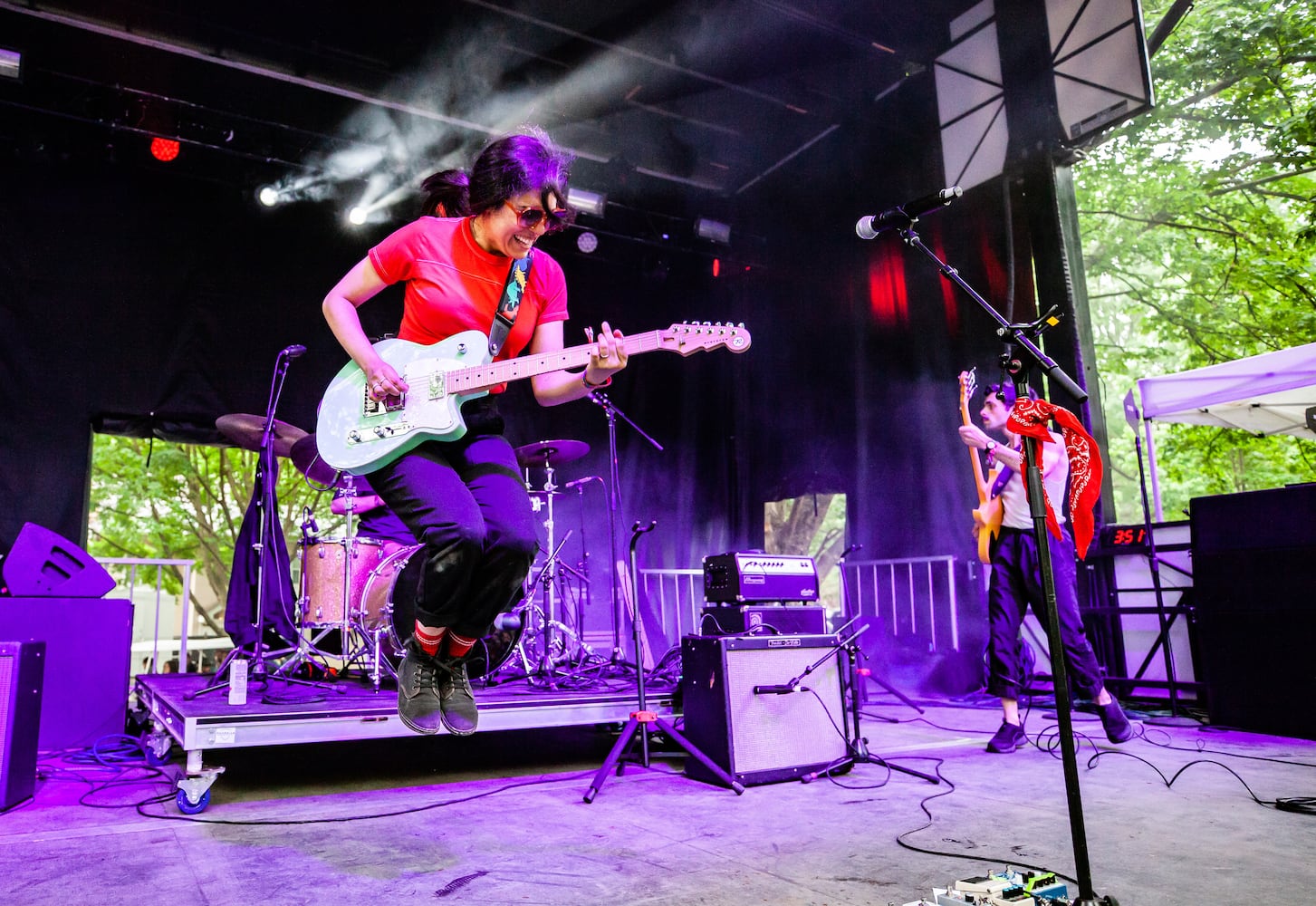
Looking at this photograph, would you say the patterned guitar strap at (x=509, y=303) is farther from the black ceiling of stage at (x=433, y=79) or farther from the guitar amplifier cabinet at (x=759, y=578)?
the black ceiling of stage at (x=433, y=79)

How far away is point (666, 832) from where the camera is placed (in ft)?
10.3

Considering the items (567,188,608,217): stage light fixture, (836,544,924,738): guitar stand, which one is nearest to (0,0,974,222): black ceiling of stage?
(567,188,608,217): stage light fixture

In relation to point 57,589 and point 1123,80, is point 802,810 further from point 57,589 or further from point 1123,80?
point 1123,80

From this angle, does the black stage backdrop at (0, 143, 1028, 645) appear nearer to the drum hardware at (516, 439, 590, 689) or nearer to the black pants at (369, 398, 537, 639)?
the drum hardware at (516, 439, 590, 689)

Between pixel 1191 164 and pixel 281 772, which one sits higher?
pixel 1191 164

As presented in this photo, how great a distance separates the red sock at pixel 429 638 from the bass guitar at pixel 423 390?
54cm

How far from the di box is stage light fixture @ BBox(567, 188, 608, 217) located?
5614 millimetres

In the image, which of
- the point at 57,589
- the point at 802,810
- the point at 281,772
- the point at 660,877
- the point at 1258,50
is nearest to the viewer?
the point at 660,877

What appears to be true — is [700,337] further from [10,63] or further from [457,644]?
[10,63]

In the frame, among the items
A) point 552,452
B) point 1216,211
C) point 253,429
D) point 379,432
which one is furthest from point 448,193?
point 1216,211

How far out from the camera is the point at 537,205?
2697mm

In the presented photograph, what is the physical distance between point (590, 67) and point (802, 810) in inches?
275

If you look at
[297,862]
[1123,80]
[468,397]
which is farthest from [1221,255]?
[297,862]

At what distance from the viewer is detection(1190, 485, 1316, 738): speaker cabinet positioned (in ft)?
15.8
